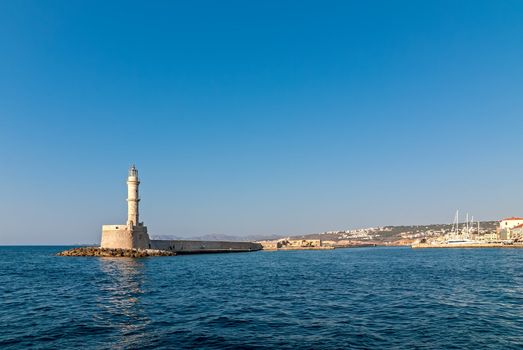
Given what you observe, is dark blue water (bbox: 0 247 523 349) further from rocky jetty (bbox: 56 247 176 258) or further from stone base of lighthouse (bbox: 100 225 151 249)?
stone base of lighthouse (bbox: 100 225 151 249)

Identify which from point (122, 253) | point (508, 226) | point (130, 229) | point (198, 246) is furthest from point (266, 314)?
point (508, 226)

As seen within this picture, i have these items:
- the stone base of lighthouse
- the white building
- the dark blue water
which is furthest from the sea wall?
the white building

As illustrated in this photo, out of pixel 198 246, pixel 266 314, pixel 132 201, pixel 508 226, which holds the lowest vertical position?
pixel 266 314

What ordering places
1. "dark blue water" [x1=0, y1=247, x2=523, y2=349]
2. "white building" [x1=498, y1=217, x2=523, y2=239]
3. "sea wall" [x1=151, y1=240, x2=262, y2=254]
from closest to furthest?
"dark blue water" [x1=0, y1=247, x2=523, y2=349]
"sea wall" [x1=151, y1=240, x2=262, y2=254]
"white building" [x1=498, y1=217, x2=523, y2=239]

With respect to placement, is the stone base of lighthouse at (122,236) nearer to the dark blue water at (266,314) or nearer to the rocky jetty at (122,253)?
the rocky jetty at (122,253)

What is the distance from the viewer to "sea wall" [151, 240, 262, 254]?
76.5 meters

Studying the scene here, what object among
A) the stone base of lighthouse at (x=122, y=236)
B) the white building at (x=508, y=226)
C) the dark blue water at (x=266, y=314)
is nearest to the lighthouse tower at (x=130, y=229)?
the stone base of lighthouse at (x=122, y=236)

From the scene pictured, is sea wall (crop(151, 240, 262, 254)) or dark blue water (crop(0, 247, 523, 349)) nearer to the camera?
dark blue water (crop(0, 247, 523, 349))

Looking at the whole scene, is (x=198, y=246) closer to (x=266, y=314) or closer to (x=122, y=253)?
(x=122, y=253)

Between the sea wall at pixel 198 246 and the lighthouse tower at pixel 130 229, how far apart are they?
19.8 ft

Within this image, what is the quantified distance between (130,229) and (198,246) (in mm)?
21762

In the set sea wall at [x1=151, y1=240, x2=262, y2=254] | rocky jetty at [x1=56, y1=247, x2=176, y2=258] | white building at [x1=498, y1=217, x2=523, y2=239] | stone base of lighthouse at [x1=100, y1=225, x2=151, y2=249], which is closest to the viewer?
rocky jetty at [x1=56, y1=247, x2=176, y2=258]

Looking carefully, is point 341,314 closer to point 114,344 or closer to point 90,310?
point 114,344

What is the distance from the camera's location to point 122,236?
66750 millimetres
